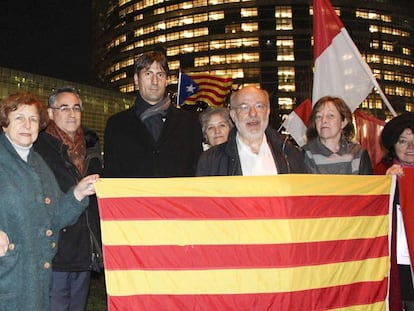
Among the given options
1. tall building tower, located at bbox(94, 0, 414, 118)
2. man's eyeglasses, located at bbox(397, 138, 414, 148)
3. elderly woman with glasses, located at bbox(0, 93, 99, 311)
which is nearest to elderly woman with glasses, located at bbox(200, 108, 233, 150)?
man's eyeglasses, located at bbox(397, 138, 414, 148)

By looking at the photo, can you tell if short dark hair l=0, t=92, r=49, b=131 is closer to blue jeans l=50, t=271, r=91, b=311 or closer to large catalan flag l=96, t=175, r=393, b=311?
large catalan flag l=96, t=175, r=393, b=311

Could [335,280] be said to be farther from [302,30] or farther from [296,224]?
[302,30]

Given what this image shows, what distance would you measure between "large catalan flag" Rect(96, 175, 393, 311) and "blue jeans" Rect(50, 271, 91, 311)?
75 centimetres

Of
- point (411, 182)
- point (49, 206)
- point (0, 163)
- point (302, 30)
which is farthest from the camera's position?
point (302, 30)

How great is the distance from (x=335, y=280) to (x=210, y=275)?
943 millimetres

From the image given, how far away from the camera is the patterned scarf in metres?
3.90

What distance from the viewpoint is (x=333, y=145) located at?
4199 millimetres

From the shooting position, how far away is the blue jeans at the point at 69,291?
3.67 m

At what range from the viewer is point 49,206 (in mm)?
3197

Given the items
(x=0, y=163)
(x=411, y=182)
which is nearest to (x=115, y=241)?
(x=0, y=163)

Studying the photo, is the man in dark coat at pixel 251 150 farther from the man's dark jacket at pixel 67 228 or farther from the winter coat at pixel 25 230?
the winter coat at pixel 25 230

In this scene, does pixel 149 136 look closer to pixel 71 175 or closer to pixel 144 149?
pixel 144 149

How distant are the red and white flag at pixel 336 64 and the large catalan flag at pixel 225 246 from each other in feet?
11.4

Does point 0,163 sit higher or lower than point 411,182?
higher
